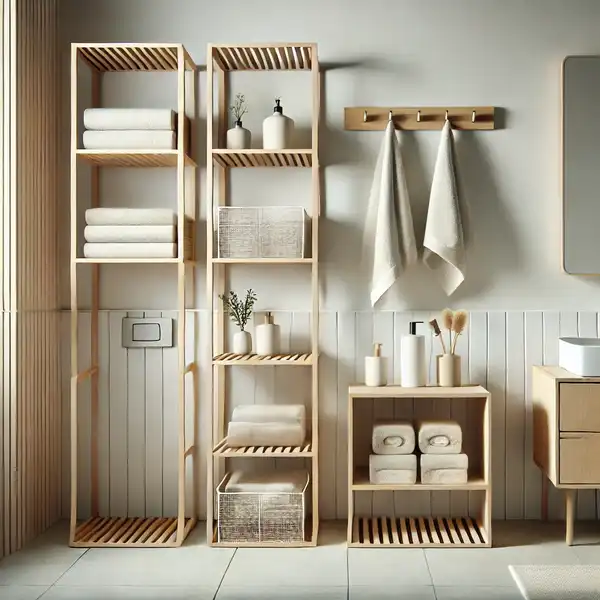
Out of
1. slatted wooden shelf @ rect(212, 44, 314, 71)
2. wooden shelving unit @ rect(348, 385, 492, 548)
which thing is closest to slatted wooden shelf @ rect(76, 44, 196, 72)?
slatted wooden shelf @ rect(212, 44, 314, 71)

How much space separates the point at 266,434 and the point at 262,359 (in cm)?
30

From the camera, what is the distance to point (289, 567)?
8.85 feet

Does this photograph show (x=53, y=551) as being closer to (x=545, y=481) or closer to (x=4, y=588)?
(x=4, y=588)

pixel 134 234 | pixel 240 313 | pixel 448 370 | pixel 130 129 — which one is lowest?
pixel 448 370

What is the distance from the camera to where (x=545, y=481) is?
3191mm

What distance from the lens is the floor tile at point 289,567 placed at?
101 inches

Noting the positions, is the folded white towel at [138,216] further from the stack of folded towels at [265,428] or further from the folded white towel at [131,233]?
the stack of folded towels at [265,428]

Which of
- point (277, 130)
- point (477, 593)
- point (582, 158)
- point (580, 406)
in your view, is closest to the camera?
point (477, 593)

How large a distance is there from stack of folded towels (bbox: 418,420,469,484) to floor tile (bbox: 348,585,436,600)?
0.48 meters

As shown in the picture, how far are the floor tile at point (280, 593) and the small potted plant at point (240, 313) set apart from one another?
96 centimetres

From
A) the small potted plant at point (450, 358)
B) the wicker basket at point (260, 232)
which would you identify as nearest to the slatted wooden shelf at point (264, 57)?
the wicker basket at point (260, 232)

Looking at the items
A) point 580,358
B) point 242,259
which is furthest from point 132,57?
point 580,358

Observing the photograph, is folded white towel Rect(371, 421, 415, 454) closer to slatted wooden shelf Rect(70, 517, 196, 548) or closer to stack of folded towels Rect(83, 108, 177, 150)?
slatted wooden shelf Rect(70, 517, 196, 548)

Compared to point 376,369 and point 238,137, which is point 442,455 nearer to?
point 376,369
